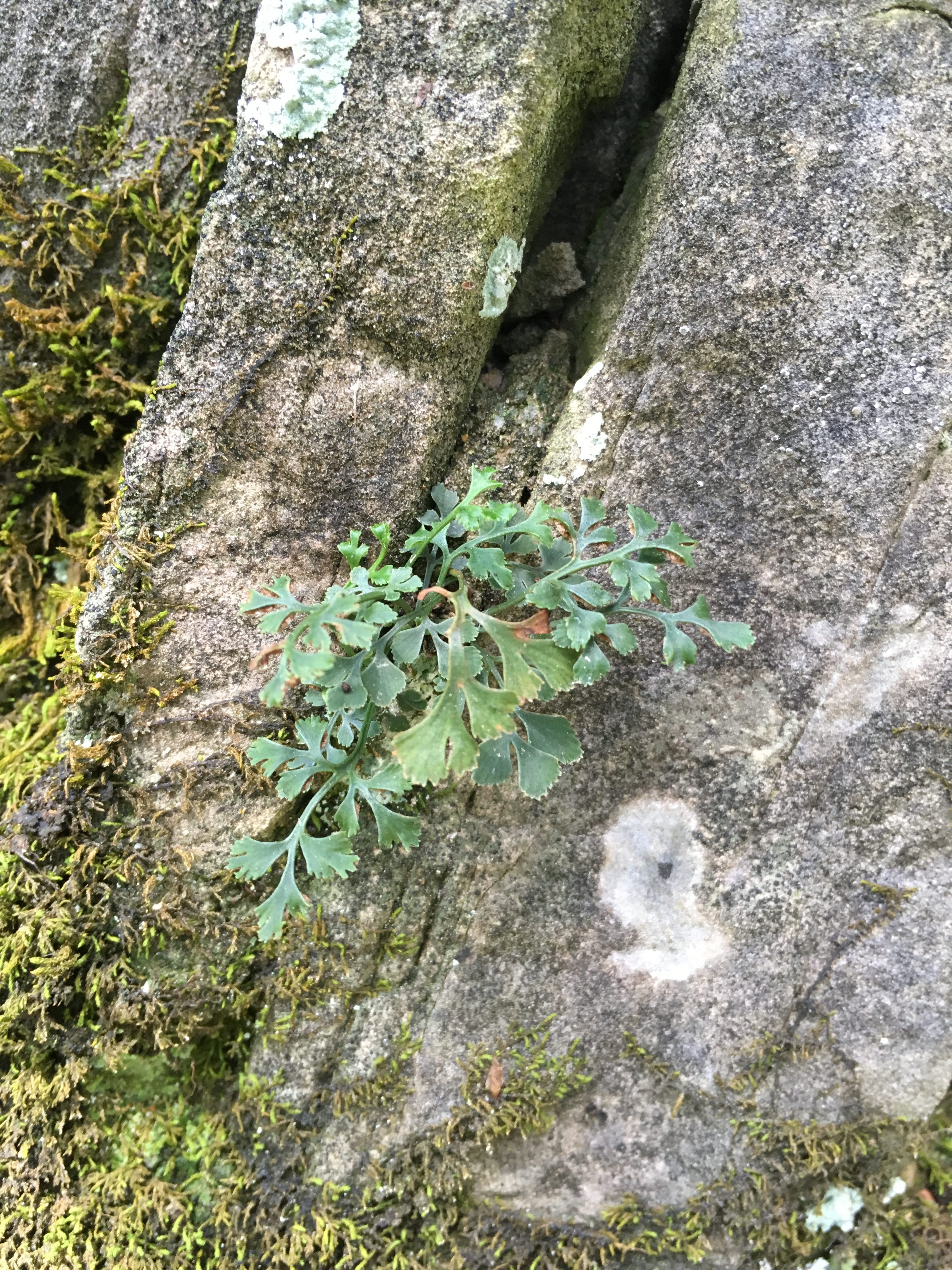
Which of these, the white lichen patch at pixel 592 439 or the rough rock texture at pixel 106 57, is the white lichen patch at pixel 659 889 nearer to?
the white lichen patch at pixel 592 439

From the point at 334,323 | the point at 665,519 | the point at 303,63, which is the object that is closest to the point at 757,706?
the point at 665,519

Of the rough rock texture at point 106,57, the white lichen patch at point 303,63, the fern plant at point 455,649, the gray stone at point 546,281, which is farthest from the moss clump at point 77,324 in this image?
the gray stone at point 546,281

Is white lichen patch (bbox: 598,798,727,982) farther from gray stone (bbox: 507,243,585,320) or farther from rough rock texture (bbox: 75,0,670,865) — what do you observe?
gray stone (bbox: 507,243,585,320)

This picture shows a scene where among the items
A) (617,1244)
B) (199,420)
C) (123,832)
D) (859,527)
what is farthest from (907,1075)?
(199,420)

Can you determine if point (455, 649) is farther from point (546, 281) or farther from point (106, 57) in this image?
point (106, 57)

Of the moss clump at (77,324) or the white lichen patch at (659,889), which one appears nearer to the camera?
the white lichen patch at (659,889)
